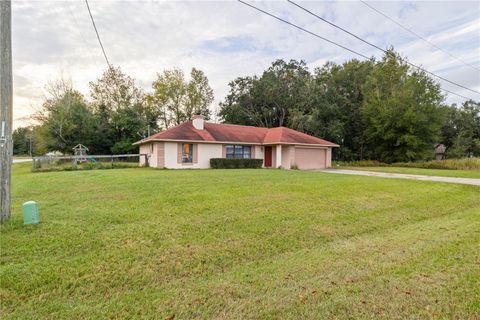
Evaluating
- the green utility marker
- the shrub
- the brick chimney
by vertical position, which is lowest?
the green utility marker

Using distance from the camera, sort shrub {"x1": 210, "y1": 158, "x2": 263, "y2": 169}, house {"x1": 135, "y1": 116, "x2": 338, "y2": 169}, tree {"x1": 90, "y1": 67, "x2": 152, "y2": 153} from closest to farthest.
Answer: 1. house {"x1": 135, "y1": 116, "x2": 338, "y2": 169}
2. shrub {"x1": 210, "y1": 158, "x2": 263, "y2": 169}
3. tree {"x1": 90, "y1": 67, "x2": 152, "y2": 153}

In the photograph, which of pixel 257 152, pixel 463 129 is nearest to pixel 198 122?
pixel 257 152

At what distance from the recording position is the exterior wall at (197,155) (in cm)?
1911

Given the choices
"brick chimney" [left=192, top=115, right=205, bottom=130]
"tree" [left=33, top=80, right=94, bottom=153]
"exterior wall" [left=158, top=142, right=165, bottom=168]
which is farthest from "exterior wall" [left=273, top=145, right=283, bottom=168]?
"tree" [left=33, top=80, right=94, bottom=153]

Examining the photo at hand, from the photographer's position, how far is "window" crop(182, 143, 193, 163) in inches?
777

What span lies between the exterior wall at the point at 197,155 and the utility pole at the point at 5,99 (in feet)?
45.9

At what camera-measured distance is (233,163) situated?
20.8m

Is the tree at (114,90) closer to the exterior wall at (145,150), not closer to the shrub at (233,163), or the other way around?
the exterior wall at (145,150)

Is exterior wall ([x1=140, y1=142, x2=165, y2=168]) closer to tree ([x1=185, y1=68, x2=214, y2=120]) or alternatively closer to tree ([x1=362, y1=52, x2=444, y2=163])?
tree ([x1=185, y1=68, x2=214, y2=120])

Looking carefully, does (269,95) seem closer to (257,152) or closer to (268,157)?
(268,157)

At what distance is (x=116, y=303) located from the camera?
294 cm

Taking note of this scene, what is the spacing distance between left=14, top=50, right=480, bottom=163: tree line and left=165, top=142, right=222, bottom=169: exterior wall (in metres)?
14.7

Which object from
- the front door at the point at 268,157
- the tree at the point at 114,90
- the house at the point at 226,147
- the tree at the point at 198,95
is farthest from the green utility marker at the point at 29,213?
the tree at the point at 198,95

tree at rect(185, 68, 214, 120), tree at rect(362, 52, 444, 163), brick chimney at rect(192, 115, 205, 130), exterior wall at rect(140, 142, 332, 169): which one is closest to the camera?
exterior wall at rect(140, 142, 332, 169)
